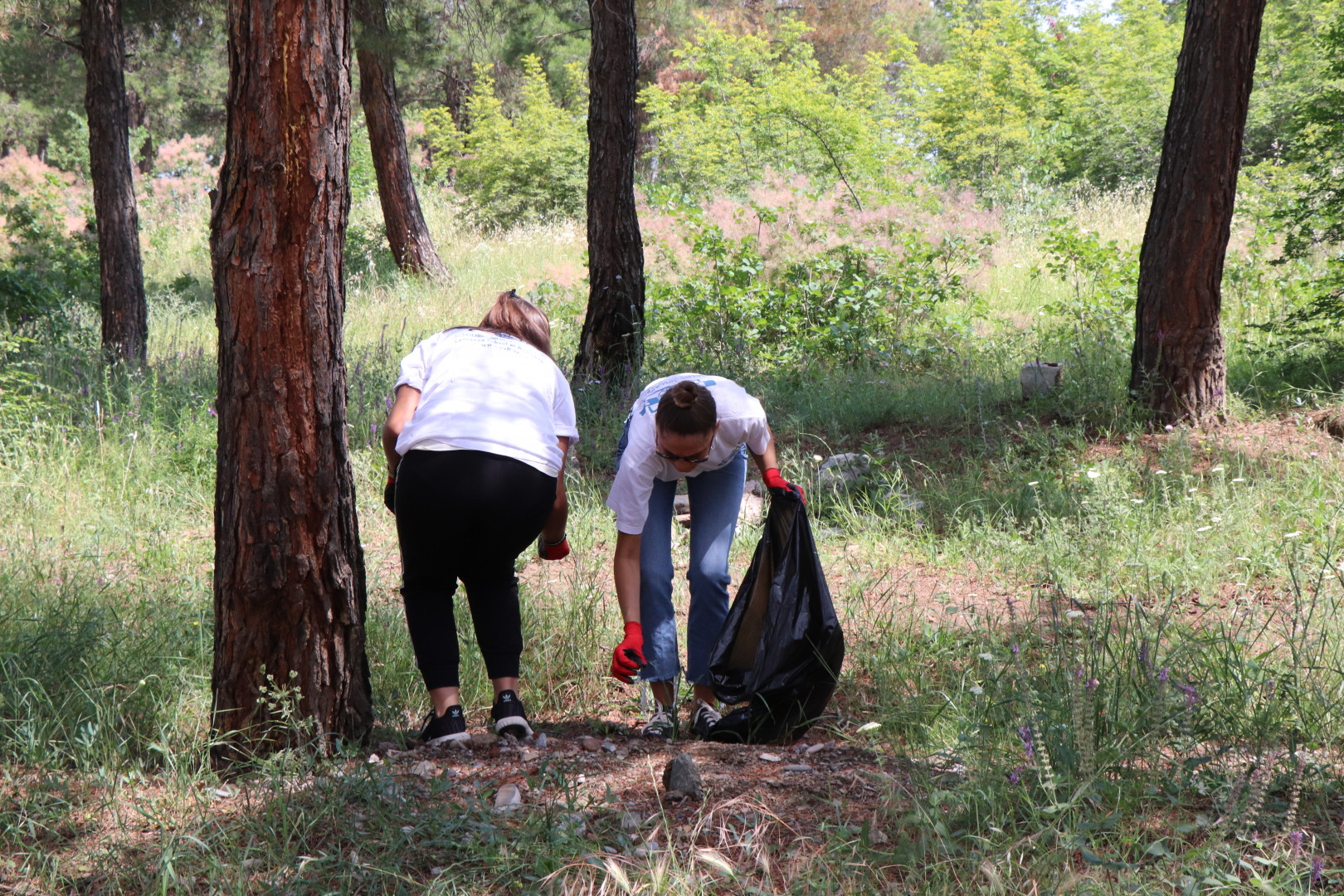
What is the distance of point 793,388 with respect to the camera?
764cm

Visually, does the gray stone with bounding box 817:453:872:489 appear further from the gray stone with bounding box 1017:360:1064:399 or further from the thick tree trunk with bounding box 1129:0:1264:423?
the thick tree trunk with bounding box 1129:0:1264:423

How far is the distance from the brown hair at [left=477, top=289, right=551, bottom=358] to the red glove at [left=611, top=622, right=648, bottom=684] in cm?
100

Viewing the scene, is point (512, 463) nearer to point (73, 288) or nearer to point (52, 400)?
point (52, 400)

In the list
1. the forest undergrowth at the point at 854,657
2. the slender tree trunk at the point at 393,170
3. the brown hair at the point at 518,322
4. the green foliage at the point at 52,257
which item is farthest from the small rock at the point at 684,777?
the slender tree trunk at the point at 393,170

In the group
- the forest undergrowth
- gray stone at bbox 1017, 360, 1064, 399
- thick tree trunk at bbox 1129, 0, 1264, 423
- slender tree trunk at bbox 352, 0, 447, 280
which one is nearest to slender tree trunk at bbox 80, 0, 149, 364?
the forest undergrowth

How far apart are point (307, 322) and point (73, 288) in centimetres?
1303

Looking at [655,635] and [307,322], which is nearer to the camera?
[307,322]

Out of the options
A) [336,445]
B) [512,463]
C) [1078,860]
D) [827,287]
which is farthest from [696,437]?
[827,287]

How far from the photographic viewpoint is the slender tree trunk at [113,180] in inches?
320

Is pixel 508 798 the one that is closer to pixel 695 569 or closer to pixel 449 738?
pixel 449 738

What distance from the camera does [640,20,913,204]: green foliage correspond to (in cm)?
1204

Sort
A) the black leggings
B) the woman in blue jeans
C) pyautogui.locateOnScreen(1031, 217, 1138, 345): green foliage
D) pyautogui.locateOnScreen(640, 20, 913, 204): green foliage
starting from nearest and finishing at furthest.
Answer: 1. the black leggings
2. the woman in blue jeans
3. pyautogui.locateOnScreen(1031, 217, 1138, 345): green foliage
4. pyautogui.locateOnScreen(640, 20, 913, 204): green foliage

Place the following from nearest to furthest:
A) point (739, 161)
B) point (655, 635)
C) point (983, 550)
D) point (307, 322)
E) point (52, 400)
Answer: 1. point (307, 322)
2. point (655, 635)
3. point (983, 550)
4. point (52, 400)
5. point (739, 161)

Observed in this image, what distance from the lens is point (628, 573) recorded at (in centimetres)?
320
